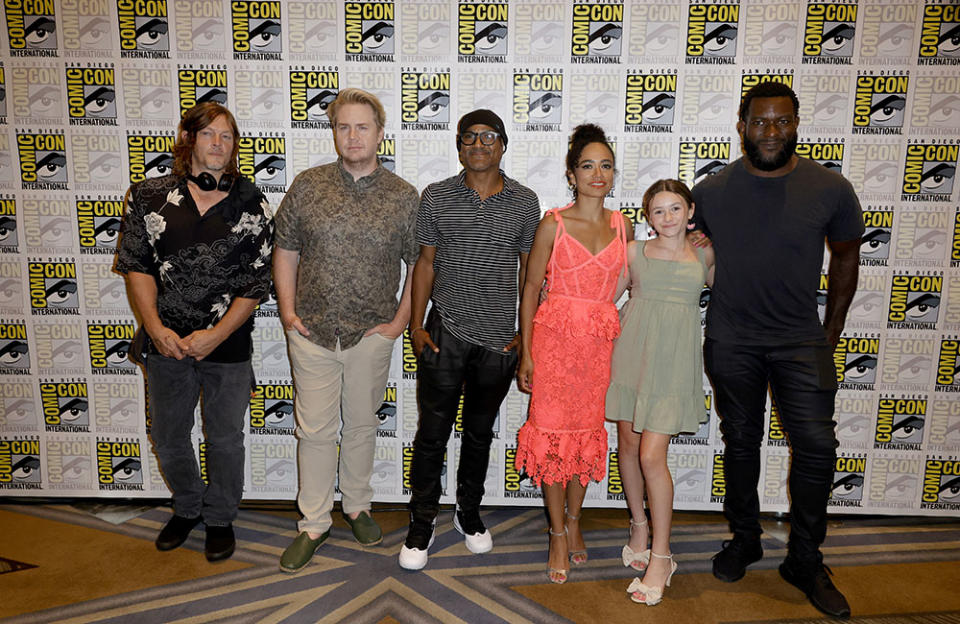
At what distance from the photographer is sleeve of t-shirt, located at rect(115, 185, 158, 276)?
290cm

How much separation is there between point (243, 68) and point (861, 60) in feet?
10.4

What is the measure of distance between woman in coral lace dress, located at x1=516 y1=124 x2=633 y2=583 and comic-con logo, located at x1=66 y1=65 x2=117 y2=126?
94.4 inches

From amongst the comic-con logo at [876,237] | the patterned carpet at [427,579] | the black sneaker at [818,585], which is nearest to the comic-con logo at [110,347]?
the patterned carpet at [427,579]

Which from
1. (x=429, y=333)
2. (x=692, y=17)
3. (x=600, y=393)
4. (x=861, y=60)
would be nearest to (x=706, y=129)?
(x=692, y=17)

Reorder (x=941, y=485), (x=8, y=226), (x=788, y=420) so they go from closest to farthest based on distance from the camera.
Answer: (x=788, y=420) → (x=8, y=226) → (x=941, y=485)

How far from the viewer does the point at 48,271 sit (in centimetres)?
352

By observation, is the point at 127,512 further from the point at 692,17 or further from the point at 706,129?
the point at 692,17

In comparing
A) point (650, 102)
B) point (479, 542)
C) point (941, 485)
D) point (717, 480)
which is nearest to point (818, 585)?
point (717, 480)

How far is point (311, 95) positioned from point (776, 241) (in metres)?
2.38

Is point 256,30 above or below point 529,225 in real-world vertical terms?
above

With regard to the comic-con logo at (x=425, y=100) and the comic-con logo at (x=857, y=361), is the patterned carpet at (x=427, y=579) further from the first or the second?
the comic-con logo at (x=425, y=100)

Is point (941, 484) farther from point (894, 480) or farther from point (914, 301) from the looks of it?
point (914, 301)

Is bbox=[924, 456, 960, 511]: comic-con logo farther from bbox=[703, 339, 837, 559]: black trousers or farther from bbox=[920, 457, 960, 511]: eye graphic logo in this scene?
bbox=[703, 339, 837, 559]: black trousers

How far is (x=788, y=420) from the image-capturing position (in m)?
2.81
